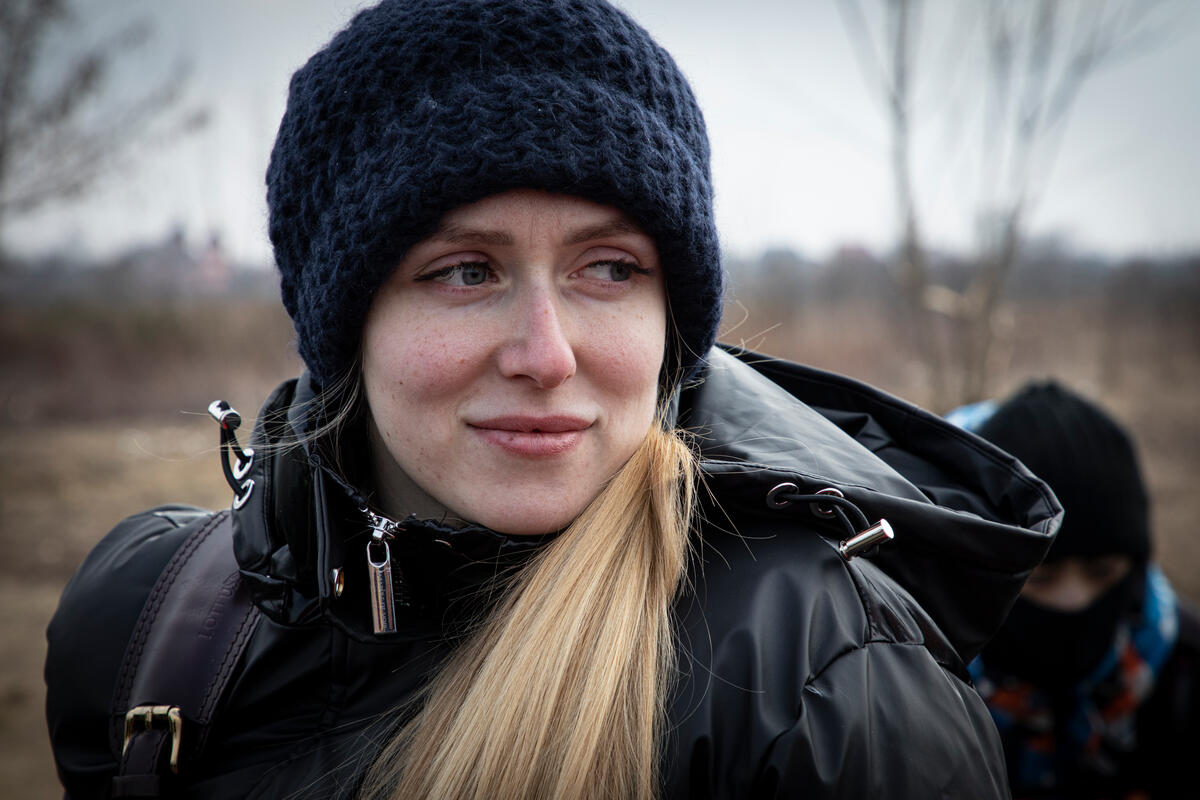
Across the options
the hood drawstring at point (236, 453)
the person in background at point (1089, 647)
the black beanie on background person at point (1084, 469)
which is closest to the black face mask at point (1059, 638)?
the person in background at point (1089, 647)

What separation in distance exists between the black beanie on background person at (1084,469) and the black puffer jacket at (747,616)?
139cm

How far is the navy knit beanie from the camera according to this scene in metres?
1.30

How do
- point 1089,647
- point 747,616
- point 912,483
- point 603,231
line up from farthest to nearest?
point 1089,647 < point 912,483 < point 603,231 < point 747,616

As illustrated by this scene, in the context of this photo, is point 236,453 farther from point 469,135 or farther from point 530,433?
point 469,135

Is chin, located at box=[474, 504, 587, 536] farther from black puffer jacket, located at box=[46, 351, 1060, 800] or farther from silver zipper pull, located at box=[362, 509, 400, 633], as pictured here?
silver zipper pull, located at box=[362, 509, 400, 633]

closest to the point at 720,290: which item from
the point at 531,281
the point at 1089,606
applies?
the point at 531,281

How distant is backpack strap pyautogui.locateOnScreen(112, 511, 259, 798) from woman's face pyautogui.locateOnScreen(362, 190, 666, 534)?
1.75ft

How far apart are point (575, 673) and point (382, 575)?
39cm

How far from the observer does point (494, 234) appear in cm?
132

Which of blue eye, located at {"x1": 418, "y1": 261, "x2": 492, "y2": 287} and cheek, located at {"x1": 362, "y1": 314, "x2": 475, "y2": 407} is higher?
blue eye, located at {"x1": 418, "y1": 261, "x2": 492, "y2": 287}

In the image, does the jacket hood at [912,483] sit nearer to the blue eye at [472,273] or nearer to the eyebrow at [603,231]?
the eyebrow at [603,231]

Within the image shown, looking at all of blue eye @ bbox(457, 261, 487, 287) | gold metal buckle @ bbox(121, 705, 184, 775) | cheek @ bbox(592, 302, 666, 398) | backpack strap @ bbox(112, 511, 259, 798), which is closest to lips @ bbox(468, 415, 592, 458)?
cheek @ bbox(592, 302, 666, 398)

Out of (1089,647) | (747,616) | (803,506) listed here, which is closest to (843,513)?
(803,506)

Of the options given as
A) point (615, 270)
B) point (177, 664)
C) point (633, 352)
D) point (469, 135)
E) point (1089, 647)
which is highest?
point (469, 135)
